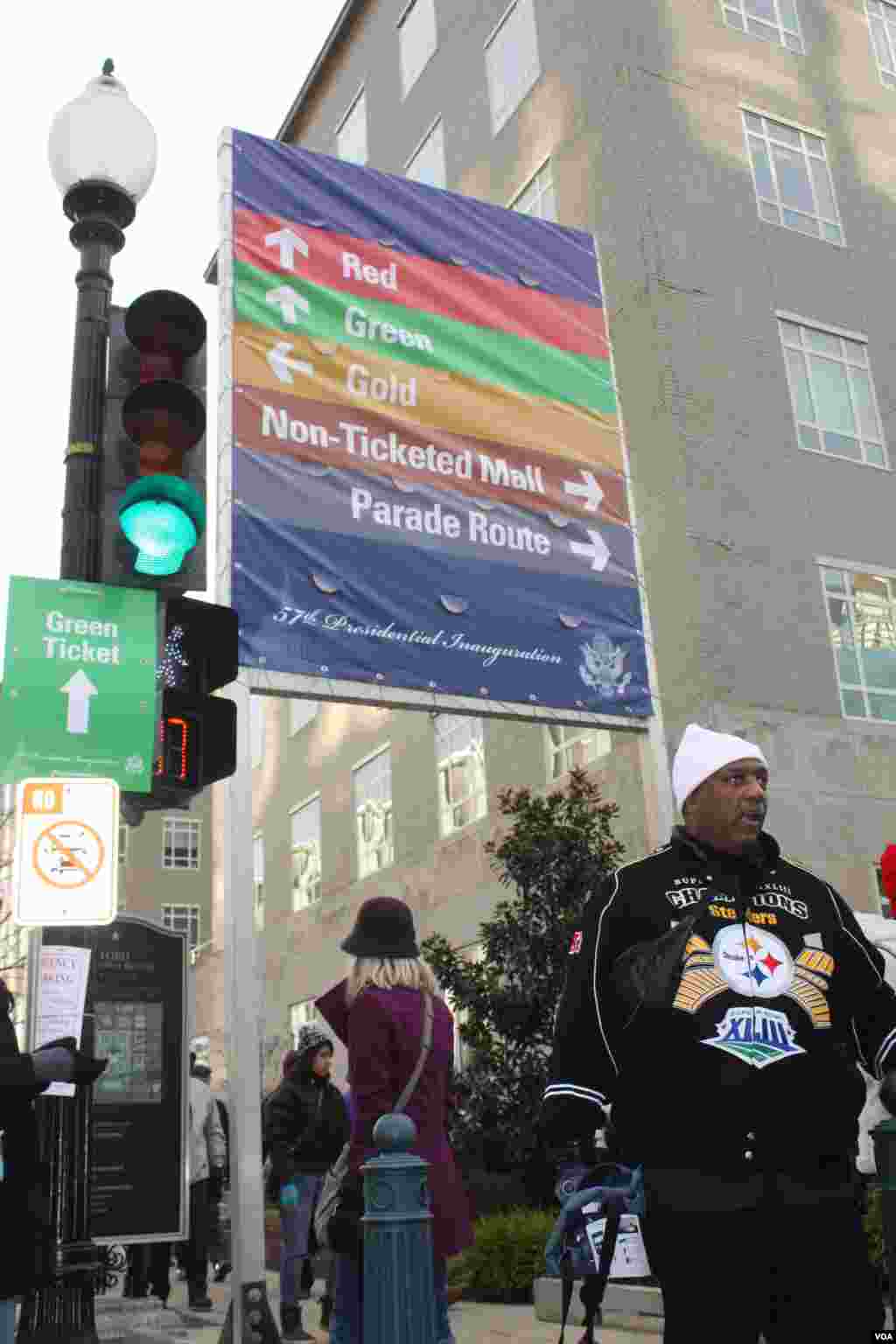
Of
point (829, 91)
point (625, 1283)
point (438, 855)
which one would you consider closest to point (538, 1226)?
point (625, 1283)

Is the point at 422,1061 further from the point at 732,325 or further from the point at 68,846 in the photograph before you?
the point at 732,325

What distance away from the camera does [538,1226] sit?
9.66 metres

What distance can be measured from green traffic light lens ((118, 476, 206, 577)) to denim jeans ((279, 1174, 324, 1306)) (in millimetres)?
5059

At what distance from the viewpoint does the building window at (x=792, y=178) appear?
18.9 metres

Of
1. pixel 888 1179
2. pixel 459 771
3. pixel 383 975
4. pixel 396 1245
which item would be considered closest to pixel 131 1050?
pixel 383 975

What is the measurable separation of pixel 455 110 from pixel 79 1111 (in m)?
21.0

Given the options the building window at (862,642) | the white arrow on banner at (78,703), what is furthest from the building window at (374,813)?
the white arrow on banner at (78,703)

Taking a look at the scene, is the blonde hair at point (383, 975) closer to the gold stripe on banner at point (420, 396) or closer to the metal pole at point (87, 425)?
the metal pole at point (87, 425)

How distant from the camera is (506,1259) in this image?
9633 millimetres

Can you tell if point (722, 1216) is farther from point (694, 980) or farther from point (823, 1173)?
point (694, 980)

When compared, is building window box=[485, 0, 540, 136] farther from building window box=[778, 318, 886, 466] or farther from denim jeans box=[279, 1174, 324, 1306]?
denim jeans box=[279, 1174, 324, 1306]

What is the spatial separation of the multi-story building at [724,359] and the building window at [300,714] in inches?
109

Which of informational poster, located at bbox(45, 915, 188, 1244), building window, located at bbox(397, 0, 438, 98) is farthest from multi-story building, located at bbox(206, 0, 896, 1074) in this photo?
informational poster, located at bbox(45, 915, 188, 1244)

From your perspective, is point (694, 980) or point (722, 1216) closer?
point (722, 1216)
